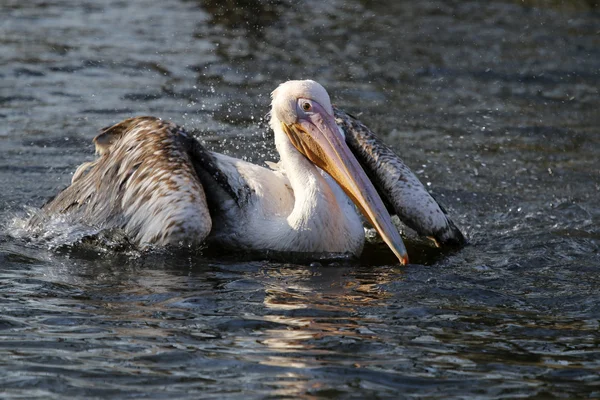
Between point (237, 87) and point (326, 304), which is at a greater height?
point (237, 87)

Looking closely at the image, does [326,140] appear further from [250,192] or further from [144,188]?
[144,188]

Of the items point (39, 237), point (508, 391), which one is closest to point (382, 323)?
point (508, 391)

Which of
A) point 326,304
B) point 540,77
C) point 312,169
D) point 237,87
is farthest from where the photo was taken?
point 540,77

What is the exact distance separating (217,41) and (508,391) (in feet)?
29.2

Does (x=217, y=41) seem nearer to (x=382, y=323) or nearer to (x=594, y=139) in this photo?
(x=594, y=139)

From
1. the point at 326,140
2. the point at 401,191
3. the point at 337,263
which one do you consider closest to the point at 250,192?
the point at 326,140

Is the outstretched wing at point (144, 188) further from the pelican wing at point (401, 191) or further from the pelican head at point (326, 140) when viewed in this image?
the pelican wing at point (401, 191)

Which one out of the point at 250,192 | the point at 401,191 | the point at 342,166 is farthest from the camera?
the point at 401,191

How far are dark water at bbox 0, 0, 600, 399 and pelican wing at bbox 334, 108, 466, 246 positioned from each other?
10.9 inches

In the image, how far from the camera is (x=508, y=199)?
7973 millimetres

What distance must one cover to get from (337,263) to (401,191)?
906mm

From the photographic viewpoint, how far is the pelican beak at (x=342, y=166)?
6004 mm

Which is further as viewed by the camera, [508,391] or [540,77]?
[540,77]

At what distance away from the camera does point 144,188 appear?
6.15 m
